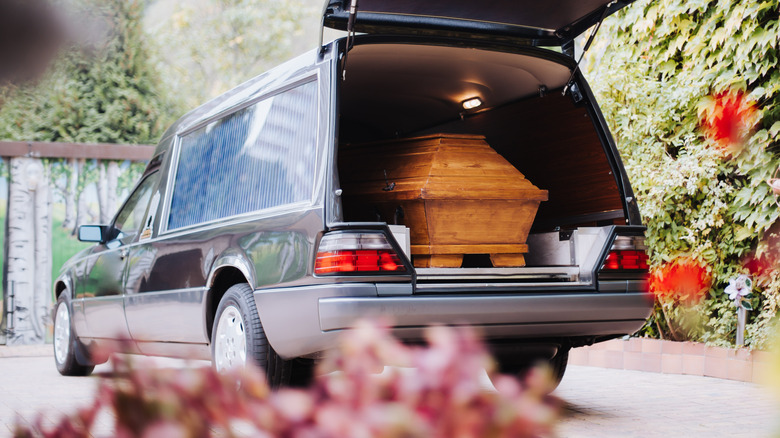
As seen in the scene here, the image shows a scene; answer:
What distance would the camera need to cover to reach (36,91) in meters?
14.4

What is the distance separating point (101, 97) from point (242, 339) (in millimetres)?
11288

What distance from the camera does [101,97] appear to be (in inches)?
594

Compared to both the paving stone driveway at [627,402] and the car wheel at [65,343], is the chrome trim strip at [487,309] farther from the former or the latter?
the car wheel at [65,343]

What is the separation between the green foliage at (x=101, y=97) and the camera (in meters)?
14.6

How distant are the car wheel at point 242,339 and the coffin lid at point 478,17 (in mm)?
1592

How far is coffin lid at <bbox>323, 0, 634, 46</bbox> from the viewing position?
15.8 ft

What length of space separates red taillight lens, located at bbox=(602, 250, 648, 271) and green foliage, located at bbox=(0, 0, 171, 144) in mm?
11345

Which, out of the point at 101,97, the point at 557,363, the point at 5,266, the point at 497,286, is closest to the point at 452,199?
the point at 497,286

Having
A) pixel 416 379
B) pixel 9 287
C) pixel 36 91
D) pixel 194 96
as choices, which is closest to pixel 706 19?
pixel 416 379

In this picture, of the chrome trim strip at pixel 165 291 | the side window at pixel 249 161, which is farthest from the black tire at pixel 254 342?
the side window at pixel 249 161

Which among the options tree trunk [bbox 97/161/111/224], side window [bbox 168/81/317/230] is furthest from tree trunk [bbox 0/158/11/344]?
side window [bbox 168/81/317/230]

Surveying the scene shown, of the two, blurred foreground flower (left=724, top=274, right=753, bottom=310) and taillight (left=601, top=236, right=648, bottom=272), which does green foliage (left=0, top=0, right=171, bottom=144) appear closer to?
blurred foreground flower (left=724, top=274, right=753, bottom=310)

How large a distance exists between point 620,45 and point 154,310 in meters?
4.83

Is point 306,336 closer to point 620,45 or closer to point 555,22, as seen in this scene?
point 555,22
